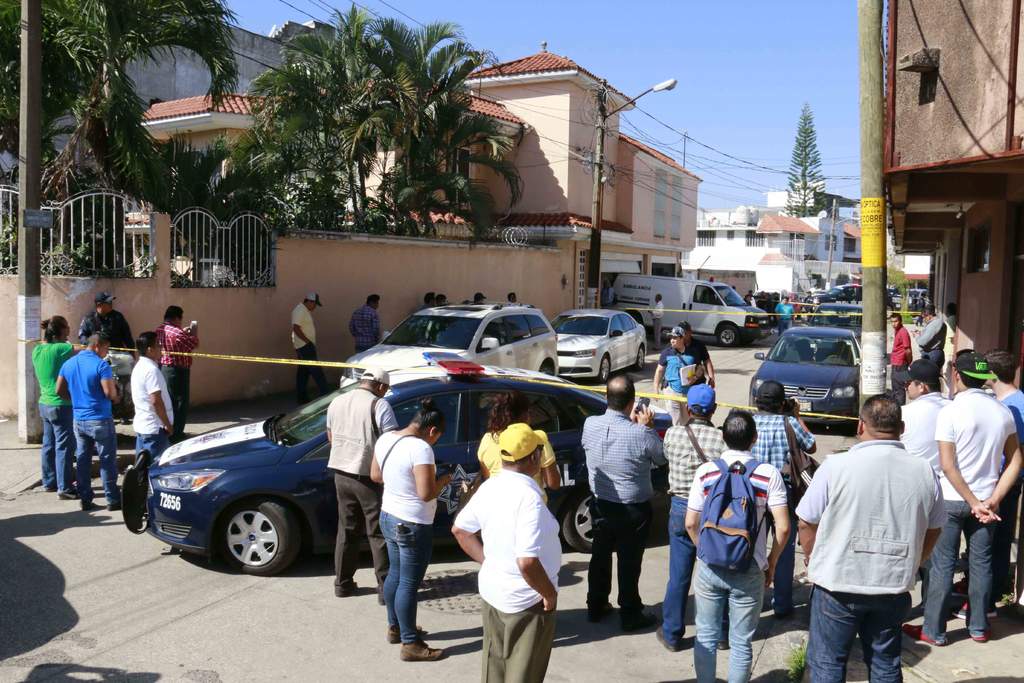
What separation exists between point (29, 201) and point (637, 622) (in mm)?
8512

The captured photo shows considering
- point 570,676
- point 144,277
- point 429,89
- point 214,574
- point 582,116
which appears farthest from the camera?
point 582,116

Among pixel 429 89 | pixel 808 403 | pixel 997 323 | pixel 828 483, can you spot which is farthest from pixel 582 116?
pixel 828 483

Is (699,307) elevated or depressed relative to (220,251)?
depressed

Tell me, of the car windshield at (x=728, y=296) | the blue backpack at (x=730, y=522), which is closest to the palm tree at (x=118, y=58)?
the blue backpack at (x=730, y=522)

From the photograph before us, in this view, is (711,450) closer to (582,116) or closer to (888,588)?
(888,588)

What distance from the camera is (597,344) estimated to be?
56.5 feet

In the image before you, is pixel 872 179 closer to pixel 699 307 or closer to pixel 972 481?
pixel 972 481

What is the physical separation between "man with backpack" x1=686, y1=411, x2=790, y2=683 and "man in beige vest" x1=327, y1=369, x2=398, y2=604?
2226 millimetres

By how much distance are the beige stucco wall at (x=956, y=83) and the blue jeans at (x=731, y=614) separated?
4.72 meters

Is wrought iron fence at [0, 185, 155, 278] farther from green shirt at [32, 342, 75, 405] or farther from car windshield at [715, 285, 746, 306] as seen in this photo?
car windshield at [715, 285, 746, 306]

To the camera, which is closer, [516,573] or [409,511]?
[516,573]

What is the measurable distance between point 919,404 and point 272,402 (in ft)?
33.7

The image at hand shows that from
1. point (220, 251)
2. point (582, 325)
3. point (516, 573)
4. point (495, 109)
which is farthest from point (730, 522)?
point (495, 109)

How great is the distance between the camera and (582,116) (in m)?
26.2
